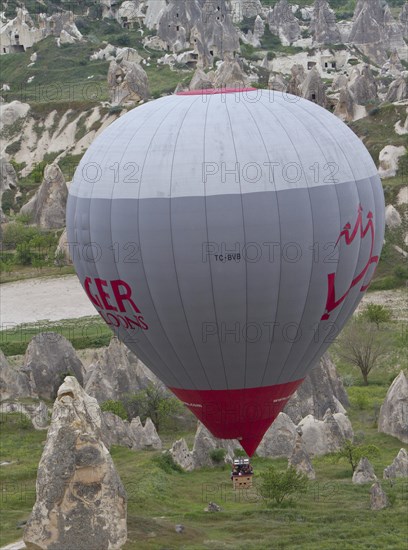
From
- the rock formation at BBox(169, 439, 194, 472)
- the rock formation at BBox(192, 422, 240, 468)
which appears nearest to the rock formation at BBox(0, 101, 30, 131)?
A: the rock formation at BBox(192, 422, 240, 468)

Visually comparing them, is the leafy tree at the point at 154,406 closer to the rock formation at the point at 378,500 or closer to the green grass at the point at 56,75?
the rock formation at the point at 378,500

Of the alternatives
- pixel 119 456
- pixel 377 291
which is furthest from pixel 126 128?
pixel 377 291

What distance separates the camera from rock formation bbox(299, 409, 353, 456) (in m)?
46.0

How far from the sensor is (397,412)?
47.8 m

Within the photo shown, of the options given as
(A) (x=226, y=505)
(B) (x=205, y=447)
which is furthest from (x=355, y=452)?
(A) (x=226, y=505)

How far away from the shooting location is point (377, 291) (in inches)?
2687

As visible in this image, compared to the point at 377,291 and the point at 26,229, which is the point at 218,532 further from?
the point at 26,229

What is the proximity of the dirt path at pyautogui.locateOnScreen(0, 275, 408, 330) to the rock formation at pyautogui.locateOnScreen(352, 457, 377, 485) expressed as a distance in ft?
69.8

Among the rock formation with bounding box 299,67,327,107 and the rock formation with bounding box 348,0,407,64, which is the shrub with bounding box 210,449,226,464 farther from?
the rock formation with bounding box 348,0,407,64

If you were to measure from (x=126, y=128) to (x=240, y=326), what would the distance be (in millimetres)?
4916

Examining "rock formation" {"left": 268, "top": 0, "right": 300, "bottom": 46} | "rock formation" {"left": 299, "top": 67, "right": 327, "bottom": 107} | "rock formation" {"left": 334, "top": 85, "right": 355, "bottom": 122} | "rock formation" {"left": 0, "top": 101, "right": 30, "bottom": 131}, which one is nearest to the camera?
"rock formation" {"left": 334, "top": 85, "right": 355, "bottom": 122}

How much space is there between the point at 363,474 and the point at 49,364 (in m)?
15.3

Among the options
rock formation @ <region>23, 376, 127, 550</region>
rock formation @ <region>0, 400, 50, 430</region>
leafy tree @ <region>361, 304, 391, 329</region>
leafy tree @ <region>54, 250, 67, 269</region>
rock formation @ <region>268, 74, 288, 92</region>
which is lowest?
rock formation @ <region>0, 400, 50, 430</region>

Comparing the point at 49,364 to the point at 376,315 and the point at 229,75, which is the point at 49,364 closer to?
the point at 376,315
